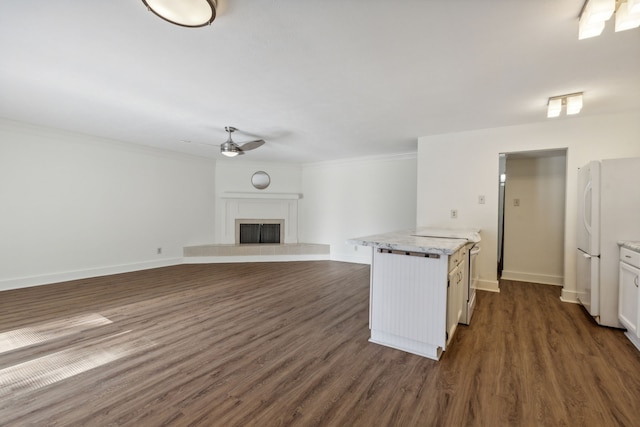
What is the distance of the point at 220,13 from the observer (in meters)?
1.64

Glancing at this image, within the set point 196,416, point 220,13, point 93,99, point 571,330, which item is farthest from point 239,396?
point 93,99

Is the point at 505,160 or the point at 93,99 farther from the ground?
the point at 93,99

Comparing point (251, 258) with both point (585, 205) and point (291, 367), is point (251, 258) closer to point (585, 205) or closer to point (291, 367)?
point (291, 367)

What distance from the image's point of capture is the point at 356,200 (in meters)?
6.24

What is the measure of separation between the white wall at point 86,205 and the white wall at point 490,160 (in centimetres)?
484

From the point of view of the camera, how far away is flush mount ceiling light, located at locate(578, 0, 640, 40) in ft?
4.78

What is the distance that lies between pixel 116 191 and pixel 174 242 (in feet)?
4.77

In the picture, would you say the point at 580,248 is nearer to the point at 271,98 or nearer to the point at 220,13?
the point at 271,98

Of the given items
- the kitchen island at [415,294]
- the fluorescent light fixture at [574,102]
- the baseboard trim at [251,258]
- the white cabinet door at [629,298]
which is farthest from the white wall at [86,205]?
the white cabinet door at [629,298]

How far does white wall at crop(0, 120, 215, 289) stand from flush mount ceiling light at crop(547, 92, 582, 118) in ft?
19.7

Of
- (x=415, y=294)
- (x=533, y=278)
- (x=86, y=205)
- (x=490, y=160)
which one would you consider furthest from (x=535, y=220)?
(x=86, y=205)

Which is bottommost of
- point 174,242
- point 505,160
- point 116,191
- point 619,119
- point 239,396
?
point 239,396

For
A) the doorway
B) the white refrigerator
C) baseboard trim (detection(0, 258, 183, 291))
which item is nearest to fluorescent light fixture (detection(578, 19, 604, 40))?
the white refrigerator

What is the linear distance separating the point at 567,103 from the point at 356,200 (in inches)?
154
